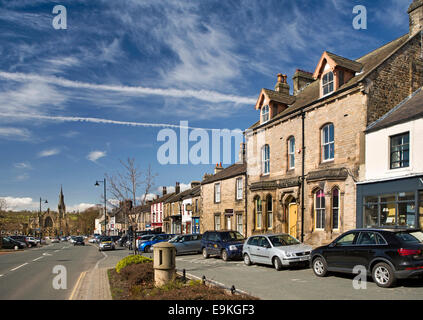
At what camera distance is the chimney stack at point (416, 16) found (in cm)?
1905

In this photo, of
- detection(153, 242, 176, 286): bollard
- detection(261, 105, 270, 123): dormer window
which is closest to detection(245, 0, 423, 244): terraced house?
detection(261, 105, 270, 123): dormer window

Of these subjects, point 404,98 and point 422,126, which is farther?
point 404,98

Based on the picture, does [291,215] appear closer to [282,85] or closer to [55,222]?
[282,85]

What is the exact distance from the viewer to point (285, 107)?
25953mm

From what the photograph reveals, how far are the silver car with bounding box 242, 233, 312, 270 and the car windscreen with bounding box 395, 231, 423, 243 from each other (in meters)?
4.87

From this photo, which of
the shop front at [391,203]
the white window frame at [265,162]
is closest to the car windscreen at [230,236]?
the white window frame at [265,162]

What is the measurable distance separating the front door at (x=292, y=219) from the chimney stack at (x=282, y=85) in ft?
33.2

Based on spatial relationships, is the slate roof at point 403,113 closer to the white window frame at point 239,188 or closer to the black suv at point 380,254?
the black suv at point 380,254

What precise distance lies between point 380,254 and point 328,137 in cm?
1052

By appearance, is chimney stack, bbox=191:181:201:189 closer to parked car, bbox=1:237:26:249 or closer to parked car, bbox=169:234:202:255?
parked car, bbox=1:237:26:249

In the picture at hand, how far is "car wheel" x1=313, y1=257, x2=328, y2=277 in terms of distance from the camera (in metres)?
12.6
